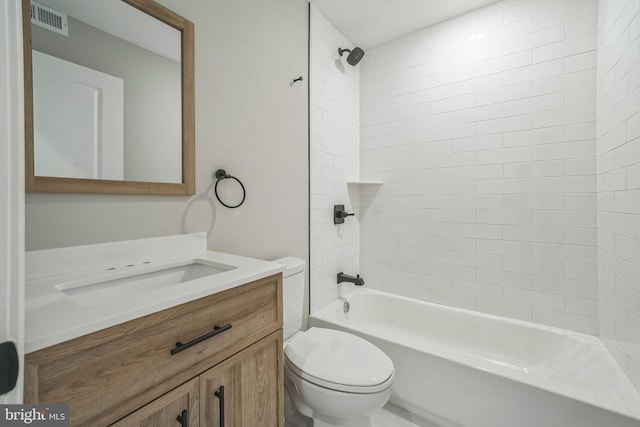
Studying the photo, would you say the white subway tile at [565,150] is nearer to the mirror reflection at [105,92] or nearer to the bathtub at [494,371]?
the bathtub at [494,371]

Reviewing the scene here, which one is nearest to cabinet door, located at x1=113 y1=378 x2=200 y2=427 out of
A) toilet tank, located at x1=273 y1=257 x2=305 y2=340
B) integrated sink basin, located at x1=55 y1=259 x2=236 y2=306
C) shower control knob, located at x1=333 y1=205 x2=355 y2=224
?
integrated sink basin, located at x1=55 y1=259 x2=236 y2=306

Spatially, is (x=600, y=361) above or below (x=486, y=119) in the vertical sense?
below

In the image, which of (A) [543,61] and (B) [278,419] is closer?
(B) [278,419]

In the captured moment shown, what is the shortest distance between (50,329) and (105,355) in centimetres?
12

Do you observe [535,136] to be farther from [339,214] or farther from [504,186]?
[339,214]

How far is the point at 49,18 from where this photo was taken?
0.87 m

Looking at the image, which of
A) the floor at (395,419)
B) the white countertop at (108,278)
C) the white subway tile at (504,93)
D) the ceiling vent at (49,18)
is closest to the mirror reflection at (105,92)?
the ceiling vent at (49,18)

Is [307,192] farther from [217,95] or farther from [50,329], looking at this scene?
[50,329]

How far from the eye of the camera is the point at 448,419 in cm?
148

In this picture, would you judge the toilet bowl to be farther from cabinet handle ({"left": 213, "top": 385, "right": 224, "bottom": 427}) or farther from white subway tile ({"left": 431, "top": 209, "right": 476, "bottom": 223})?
white subway tile ({"left": 431, "top": 209, "right": 476, "bottom": 223})

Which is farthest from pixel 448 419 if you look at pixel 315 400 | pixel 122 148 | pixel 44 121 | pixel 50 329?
pixel 44 121

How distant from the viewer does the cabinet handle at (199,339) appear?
687 mm

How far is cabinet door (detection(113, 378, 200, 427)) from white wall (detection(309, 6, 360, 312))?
4.13 ft

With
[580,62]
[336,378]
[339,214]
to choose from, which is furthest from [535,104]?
[336,378]
